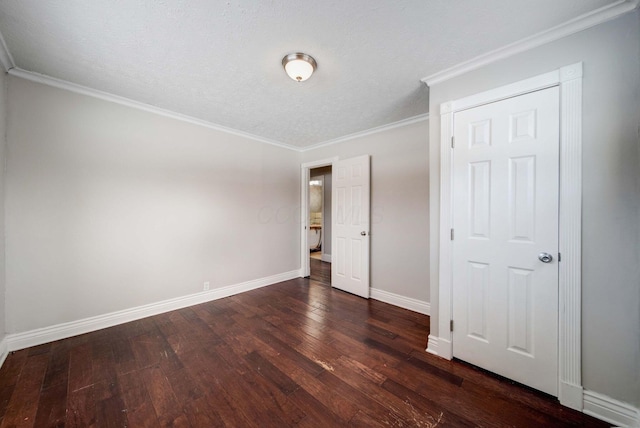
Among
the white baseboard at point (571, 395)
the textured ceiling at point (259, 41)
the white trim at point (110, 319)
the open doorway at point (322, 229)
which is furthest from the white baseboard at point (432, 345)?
the white trim at point (110, 319)

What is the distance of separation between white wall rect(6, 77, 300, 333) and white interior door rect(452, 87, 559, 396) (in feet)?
9.72

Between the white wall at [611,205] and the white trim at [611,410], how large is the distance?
4cm

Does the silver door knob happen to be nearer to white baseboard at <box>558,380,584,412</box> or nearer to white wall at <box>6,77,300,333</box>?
white baseboard at <box>558,380,584,412</box>

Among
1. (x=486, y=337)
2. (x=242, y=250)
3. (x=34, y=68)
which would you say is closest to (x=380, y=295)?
(x=486, y=337)

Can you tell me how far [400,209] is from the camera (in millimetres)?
3139

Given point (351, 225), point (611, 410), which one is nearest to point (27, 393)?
point (351, 225)

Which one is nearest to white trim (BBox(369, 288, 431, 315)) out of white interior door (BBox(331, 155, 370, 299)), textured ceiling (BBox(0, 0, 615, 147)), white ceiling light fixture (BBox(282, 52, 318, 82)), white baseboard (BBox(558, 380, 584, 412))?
white interior door (BBox(331, 155, 370, 299))

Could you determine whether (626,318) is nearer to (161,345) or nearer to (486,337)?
(486,337)

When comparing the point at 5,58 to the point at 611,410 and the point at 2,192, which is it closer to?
the point at 2,192

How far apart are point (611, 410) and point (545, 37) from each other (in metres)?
2.45

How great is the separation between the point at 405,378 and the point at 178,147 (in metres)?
3.51

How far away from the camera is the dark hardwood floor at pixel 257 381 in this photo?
1401 millimetres

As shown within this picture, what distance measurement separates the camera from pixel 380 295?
3303 millimetres

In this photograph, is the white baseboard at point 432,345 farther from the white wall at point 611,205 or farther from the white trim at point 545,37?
the white trim at point 545,37
